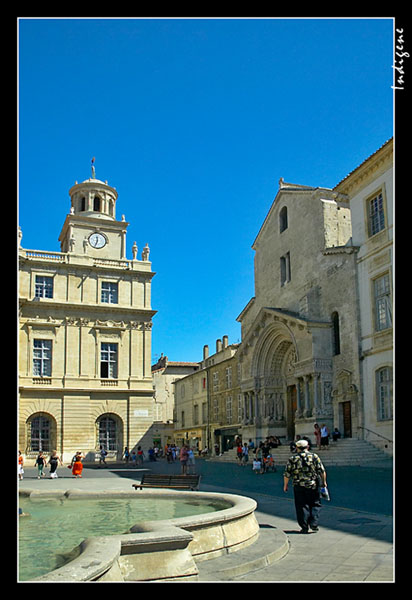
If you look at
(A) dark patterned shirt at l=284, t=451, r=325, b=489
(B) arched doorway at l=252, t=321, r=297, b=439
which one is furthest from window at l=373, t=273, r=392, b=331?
(A) dark patterned shirt at l=284, t=451, r=325, b=489

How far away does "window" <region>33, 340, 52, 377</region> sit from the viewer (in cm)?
4028

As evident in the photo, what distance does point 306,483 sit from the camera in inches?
368

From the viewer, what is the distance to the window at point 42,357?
40.3 m

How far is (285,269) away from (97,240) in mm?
15791

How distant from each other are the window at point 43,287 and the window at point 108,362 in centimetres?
527

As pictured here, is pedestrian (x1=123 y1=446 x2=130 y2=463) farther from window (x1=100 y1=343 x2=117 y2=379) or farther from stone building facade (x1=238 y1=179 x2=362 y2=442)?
stone building facade (x1=238 y1=179 x2=362 y2=442)

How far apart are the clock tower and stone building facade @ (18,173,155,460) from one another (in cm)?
10

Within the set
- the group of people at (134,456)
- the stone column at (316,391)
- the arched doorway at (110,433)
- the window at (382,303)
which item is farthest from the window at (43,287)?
the window at (382,303)

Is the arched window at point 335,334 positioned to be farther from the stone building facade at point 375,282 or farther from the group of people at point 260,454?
the group of people at point 260,454

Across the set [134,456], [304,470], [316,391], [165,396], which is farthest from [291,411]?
[165,396]

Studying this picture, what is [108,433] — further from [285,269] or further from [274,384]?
[285,269]
